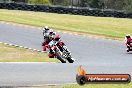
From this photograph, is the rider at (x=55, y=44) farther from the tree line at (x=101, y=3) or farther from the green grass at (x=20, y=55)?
the tree line at (x=101, y=3)

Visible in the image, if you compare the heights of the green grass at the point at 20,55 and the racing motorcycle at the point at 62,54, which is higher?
the racing motorcycle at the point at 62,54

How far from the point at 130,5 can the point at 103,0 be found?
10027 millimetres

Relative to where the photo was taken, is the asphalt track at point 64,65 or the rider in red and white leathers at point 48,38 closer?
the asphalt track at point 64,65

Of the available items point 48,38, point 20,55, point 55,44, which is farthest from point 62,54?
point 48,38

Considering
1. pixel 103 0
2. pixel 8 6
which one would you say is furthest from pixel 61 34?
pixel 103 0

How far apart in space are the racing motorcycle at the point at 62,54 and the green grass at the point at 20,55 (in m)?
0.30

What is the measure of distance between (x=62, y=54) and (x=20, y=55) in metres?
2.43

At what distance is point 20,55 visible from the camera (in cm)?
1858

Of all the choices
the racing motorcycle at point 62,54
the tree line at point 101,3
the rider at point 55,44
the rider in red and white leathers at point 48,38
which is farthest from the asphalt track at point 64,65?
the tree line at point 101,3

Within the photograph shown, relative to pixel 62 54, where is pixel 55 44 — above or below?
above

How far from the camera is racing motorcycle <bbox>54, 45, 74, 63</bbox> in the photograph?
1653cm

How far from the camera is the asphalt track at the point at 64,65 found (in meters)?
11.1

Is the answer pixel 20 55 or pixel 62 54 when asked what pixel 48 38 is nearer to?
pixel 20 55

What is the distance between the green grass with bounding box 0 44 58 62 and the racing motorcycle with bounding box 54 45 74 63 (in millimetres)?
303
